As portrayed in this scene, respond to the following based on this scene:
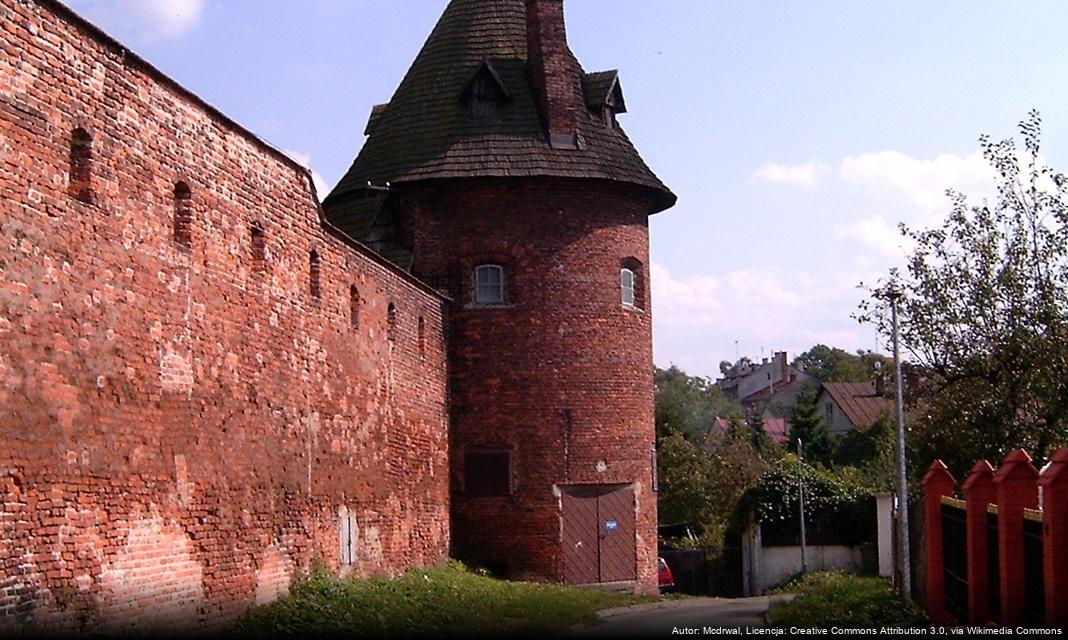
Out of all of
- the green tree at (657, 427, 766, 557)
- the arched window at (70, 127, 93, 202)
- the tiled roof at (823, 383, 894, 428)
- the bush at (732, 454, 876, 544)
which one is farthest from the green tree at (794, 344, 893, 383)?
the arched window at (70, 127, 93, 202)

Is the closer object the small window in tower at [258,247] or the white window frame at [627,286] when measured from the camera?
the small window in tower at [258,247]

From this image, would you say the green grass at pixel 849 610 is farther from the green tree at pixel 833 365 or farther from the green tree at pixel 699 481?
the green tree at pixel 833 365

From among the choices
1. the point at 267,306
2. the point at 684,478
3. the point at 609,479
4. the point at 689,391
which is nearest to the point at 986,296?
the point at 609,479

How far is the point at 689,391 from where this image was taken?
125 meters

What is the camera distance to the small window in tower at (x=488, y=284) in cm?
2784

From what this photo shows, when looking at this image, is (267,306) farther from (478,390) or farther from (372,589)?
(478,390)

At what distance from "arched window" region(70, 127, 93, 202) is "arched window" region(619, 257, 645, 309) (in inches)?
664

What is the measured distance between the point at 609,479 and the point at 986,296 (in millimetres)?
8361

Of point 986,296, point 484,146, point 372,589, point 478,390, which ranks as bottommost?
point 372,589

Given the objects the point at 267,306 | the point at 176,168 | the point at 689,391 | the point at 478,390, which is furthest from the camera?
the point at 689,391

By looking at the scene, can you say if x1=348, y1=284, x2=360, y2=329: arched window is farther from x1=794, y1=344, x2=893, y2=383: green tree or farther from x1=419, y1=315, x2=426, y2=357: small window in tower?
x1=794, y1=344, x2=893, y2=383: green tree

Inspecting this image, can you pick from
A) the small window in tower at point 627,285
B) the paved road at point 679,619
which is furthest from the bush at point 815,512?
the small window in tower at point 627,285

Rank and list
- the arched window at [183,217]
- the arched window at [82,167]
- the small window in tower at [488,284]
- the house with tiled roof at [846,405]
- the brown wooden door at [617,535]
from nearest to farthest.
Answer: the arched window at [82,167] < the arched window at [183,217] < the small window in tower at [488,284] < the brown wooden door at [617,535] < the house with tiled roof at [846,405]

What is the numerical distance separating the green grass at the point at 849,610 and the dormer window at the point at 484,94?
11.8 metres
